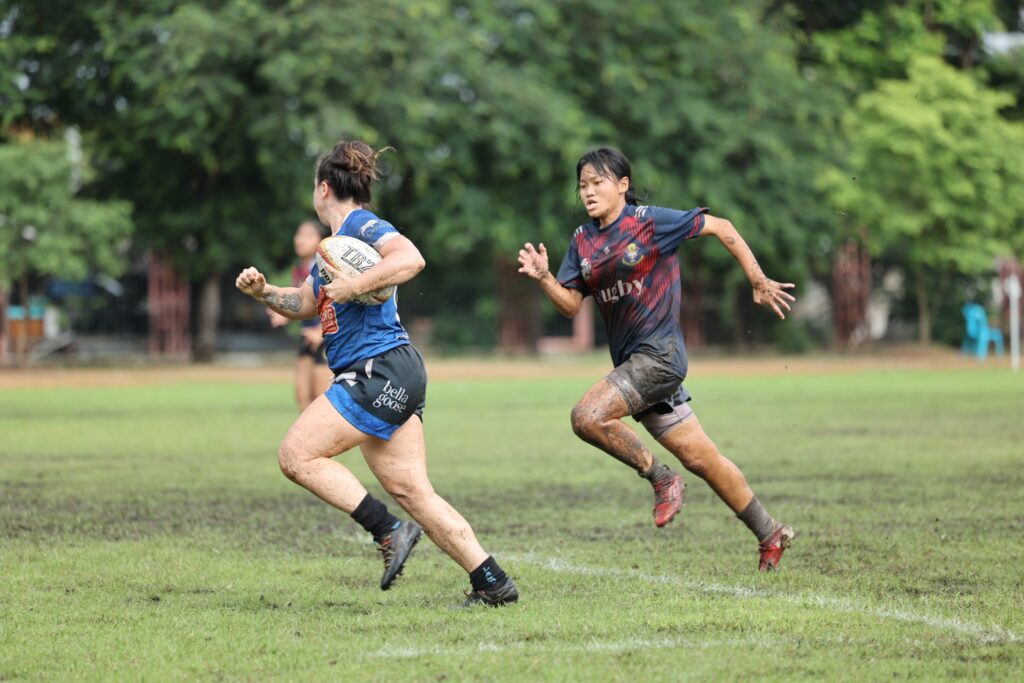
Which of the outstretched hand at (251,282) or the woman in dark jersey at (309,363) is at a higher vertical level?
the outstretched hand at (251,282)

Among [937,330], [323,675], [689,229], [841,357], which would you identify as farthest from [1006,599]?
[937,330]

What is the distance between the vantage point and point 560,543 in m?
9.26

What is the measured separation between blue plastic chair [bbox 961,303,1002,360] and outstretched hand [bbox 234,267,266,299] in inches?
1362

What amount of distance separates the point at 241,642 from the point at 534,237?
3137cm

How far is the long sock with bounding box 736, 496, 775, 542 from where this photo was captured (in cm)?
819

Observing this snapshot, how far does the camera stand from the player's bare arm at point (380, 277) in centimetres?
675

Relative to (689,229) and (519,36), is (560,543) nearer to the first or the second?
(689,229)

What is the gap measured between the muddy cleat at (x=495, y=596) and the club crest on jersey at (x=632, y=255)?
183cm

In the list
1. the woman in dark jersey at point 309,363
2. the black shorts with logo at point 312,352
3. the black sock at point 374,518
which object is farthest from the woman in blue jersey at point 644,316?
the black shorts with logo at point 312,352

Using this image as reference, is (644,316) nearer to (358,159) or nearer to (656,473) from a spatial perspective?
(656,473)

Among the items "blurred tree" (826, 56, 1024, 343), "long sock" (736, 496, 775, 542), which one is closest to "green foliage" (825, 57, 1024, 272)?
"blurred tree" (826, 56, 1024, 343)

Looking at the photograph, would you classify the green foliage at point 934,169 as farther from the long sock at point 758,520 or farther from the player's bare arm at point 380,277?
the player's bare arm at point 380,277

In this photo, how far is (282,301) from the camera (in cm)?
732

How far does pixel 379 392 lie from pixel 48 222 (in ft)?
89.1
